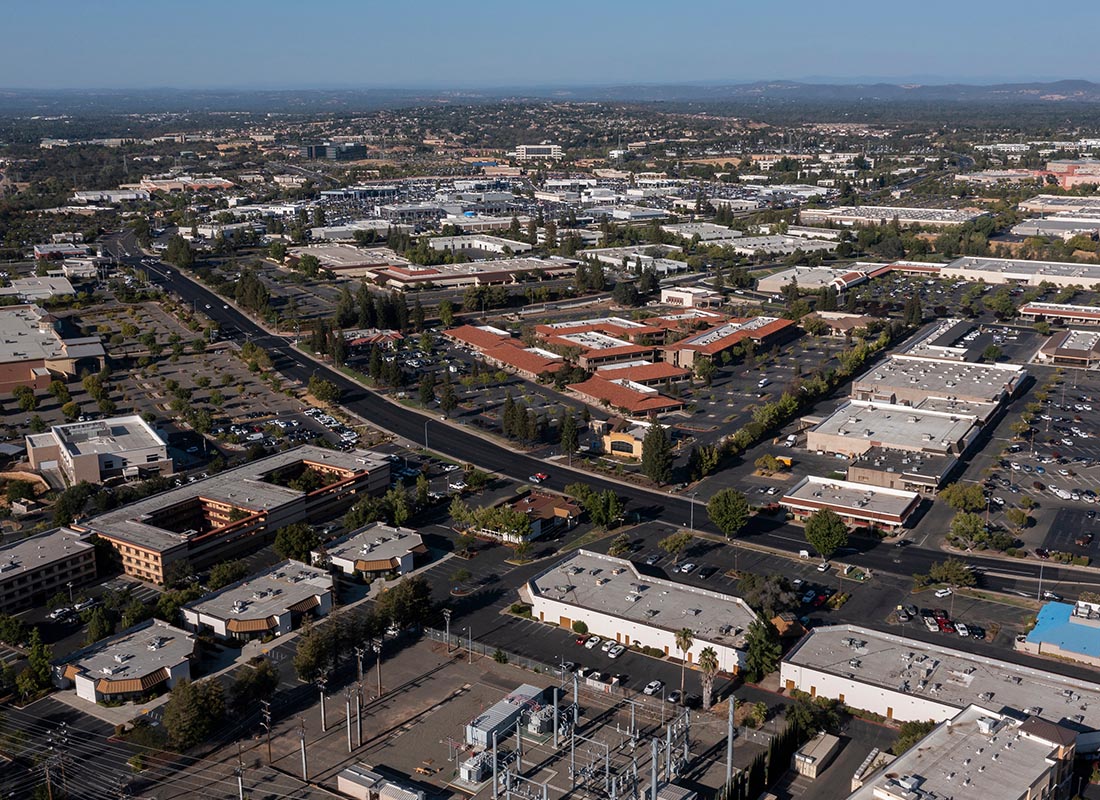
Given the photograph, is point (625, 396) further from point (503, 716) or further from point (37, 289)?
point (37, 289)

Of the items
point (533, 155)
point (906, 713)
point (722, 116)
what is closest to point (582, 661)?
point (906, 713)

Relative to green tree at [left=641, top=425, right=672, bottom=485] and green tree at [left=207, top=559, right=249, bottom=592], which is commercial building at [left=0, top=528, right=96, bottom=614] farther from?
green tree at [left=641, top=425, right=672, bottom=485]

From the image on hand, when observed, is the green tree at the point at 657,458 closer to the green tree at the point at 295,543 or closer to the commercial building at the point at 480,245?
the green tree at the point at 295,543

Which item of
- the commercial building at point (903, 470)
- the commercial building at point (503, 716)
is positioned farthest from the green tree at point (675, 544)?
the commercial building at point (503, 716)

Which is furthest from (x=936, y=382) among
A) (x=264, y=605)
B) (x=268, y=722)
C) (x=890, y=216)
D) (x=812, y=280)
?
(x=890, y=216)

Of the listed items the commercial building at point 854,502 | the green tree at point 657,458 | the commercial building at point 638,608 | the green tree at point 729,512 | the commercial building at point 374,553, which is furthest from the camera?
the green tree at point 657,458

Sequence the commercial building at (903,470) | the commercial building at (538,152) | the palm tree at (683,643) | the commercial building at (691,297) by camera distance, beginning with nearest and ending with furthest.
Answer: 1. the palm tree at (683,643)
2. the commercial building at (903,470)
3. the commercial building at (691,297)
4. the commercial building at (538,152)
